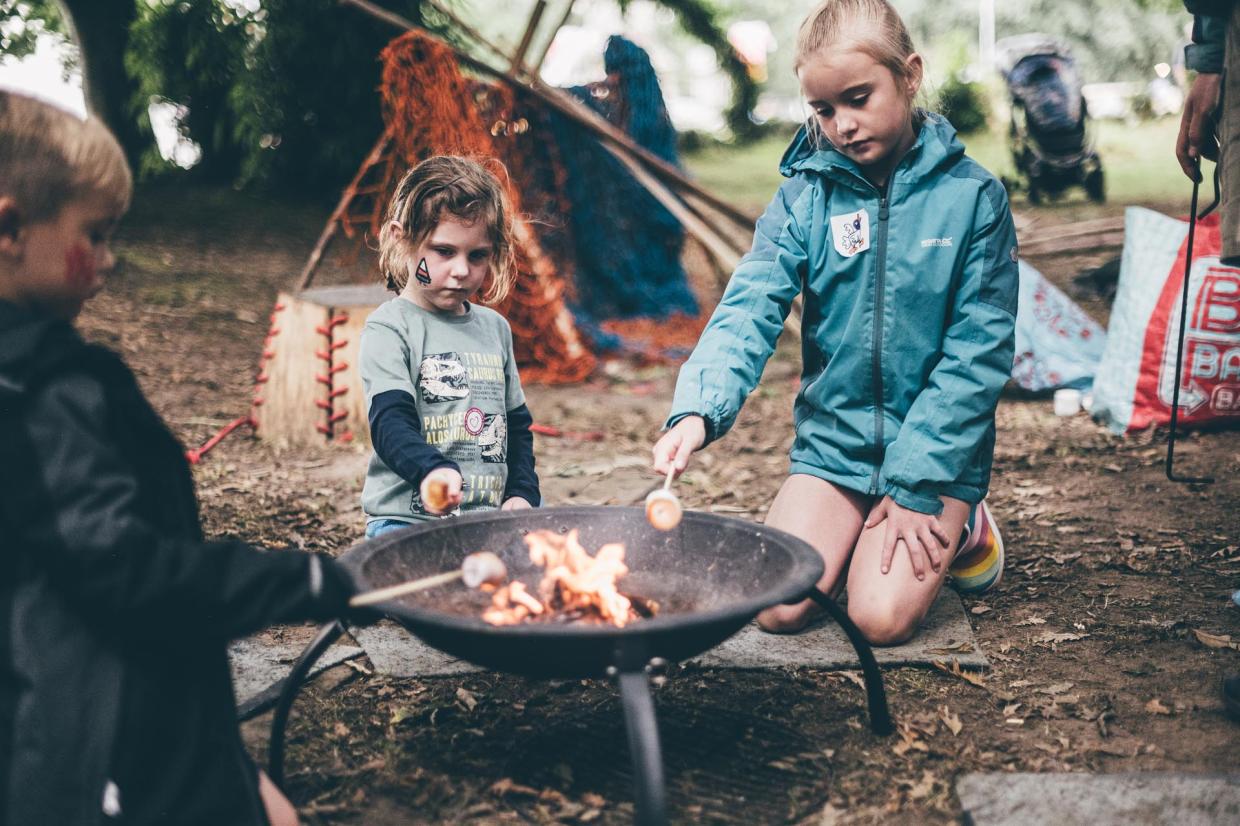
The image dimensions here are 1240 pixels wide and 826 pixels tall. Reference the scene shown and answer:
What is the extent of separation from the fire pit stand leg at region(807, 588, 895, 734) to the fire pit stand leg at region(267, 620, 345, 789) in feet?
3.51

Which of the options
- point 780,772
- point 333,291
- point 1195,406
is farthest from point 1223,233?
point 333,291

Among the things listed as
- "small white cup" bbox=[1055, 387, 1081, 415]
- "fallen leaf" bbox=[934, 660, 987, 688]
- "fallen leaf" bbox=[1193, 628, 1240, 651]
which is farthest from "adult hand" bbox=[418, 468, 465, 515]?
"small white cup" bbox=[1055, 387, 1081, 415]

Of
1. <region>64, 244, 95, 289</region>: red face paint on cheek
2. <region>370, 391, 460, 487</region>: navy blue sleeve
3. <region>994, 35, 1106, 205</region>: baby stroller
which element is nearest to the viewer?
<region>64, 244, 95, 289</region>: red face paint on cheek

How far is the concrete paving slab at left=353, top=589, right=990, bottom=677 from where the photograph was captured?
2998 mm

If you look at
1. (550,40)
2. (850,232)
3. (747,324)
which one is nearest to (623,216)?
(550,40)

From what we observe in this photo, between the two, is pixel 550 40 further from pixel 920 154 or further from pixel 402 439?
pixel 402 439

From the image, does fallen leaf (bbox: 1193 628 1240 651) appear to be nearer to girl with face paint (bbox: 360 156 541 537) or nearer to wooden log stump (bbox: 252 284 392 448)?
girl with face paint (bbox: 360 156 541 537)

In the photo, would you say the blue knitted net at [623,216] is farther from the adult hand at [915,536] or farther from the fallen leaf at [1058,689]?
the fallen leaf at [1058,689]

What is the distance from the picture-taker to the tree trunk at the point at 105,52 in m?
9.27

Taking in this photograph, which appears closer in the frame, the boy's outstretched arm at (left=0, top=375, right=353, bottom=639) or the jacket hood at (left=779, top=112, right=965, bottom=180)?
the boy's outstretched arm at (left=0, top=375, right=353, bottom=639)

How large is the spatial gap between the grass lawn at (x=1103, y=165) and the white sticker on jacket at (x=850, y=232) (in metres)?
9.11

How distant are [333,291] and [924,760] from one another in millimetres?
4045

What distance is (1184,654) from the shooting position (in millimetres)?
2990

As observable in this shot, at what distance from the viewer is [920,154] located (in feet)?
10.0
